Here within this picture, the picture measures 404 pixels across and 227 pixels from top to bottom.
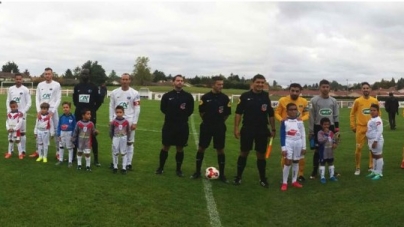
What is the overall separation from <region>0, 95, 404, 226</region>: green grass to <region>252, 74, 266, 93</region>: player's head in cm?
198

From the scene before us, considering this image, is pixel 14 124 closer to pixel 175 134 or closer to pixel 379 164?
pixel 175 134

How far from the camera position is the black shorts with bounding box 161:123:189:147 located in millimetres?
9352

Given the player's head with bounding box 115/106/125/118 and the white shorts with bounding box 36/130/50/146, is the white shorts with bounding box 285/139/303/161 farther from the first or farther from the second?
the white shorts with bounding box 36/130/50/146

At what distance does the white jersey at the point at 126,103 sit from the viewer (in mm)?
9734

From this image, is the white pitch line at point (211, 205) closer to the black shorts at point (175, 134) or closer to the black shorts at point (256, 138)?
the black shorts at point (175, 134)

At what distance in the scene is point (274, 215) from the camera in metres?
7.41

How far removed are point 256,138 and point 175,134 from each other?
1.67 m

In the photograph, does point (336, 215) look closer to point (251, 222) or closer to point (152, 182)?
point (251, 222)

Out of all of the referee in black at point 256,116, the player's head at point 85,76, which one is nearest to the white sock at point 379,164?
the referee in black at point 256,116

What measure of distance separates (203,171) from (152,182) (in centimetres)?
198

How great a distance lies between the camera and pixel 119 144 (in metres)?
9.52

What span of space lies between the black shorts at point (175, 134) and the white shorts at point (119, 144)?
0.85 m

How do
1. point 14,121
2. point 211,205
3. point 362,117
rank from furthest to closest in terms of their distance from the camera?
1. point 14,121
2. point 362,117
3. point 211,205

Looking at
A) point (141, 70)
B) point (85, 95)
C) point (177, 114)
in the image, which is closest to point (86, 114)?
point (85, 95)
